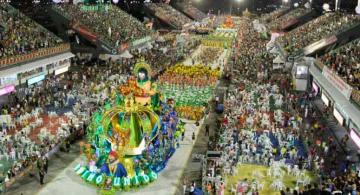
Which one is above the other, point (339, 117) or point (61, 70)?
point (339, 117)

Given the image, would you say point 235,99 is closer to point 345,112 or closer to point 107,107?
point 345,112

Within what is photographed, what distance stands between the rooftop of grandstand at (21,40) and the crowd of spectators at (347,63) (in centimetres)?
2267

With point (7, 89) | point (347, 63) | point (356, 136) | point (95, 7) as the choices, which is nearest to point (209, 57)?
point (95, 7)

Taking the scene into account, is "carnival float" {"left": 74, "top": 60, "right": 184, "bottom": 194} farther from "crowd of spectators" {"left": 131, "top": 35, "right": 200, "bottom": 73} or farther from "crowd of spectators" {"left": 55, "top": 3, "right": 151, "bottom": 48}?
"crowd of spectators" {"left": 55, "top": 3, "right": 151, "bottom": 48}

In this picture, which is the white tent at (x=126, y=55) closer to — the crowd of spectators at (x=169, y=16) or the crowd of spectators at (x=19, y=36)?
the crowd of spectators at (x=19, y=36)

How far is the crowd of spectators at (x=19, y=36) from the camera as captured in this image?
123 ft

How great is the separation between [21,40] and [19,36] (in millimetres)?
→ 1054

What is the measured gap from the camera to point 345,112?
24.4 metres

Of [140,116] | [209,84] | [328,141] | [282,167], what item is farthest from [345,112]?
[209,84]

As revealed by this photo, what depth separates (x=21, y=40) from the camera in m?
40.0

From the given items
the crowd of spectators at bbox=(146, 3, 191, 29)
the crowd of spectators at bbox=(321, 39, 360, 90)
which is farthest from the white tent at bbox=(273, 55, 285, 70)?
the crowd of spectators at bbox=(146, 3, 191, 29)

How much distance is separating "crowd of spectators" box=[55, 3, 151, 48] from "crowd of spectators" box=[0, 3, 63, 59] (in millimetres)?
7953

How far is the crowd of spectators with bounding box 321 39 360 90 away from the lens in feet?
90.4

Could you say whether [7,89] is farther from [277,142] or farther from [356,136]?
[356,136]
